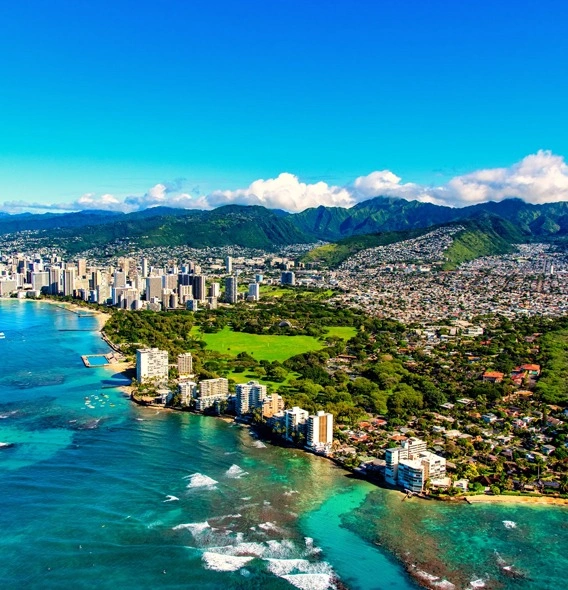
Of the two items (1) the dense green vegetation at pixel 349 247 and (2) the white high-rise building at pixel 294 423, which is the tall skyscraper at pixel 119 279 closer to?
(1) the dense green vegetation at pixel 349 247

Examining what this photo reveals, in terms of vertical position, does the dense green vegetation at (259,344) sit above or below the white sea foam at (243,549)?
above

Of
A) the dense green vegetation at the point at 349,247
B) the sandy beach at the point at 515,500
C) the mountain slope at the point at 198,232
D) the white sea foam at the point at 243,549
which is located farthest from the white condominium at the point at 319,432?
the mountain slope at the point at 198,232

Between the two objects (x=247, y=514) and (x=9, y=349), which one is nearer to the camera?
(x=247, y=514)

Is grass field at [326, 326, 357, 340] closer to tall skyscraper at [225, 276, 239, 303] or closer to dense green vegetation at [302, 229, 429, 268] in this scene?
tall skyscraper at [225, 276, 239, 303]

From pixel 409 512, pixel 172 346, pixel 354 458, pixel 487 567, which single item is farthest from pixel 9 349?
pixel 487 567

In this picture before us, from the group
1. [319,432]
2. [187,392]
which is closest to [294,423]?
[319,432]

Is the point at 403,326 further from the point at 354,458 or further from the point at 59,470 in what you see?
the point at 59,470
